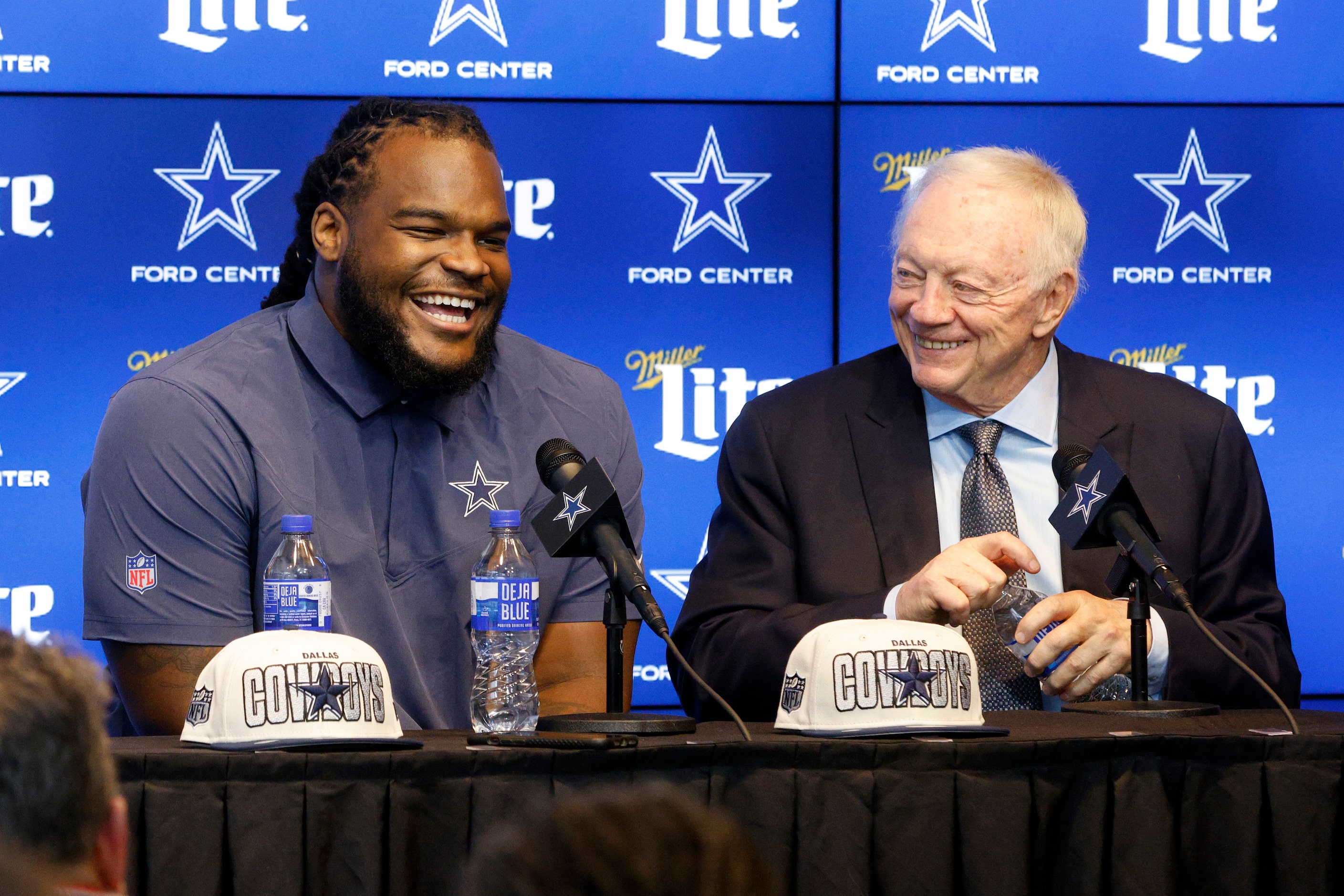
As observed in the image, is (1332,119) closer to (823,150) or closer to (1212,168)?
(1212,168)

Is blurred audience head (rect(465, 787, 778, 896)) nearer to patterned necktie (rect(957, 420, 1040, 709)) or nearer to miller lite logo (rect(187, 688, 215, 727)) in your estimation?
miller lite logo (rect(187, 688, 215, 727))

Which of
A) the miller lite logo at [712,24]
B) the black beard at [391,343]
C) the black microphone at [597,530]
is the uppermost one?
the miller lite logo at [712,24]

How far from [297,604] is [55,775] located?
1.09 meters

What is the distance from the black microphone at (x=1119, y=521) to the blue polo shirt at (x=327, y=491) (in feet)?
2.65

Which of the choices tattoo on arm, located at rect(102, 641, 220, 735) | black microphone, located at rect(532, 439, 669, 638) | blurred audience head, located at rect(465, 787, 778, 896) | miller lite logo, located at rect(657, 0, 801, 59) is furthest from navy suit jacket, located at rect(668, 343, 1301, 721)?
blurred audience head, located at rect(465, 787, 778, 896)

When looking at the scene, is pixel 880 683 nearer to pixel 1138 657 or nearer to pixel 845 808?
pixel 845 808

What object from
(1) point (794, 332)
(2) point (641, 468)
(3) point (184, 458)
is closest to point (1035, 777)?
(2) point (641, 468)

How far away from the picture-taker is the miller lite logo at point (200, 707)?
5.35 ft

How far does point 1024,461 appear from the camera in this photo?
2492 millimetres

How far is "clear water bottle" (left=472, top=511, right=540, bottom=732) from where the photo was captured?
75.6 inches

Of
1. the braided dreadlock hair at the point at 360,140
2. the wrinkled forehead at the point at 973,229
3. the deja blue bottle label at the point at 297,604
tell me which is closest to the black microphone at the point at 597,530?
the deja blue bottle label at the point at 297,604

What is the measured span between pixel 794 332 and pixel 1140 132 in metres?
1.00

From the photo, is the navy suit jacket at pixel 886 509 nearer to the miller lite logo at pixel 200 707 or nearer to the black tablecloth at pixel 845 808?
the black tablecloth at pixel 845 808

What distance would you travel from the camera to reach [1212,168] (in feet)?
12.4
